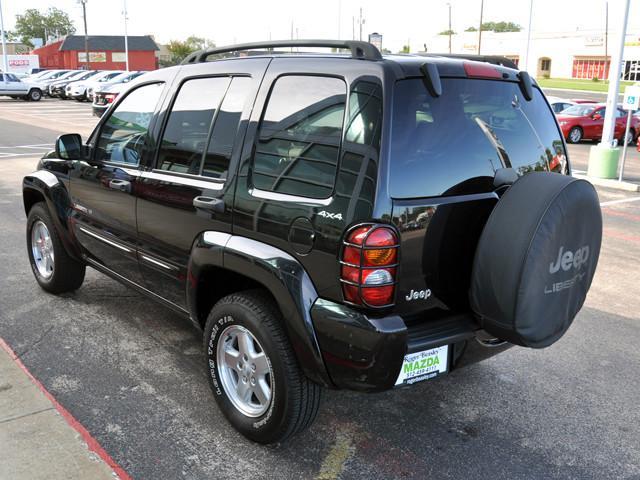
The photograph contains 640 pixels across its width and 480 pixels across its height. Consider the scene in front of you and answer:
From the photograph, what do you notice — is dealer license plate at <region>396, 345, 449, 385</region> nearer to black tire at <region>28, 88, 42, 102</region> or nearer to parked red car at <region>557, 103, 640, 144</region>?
parked red car at <region>557, 103, 640, 144</region>

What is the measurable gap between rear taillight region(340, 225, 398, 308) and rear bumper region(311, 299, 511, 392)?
3.5 inches

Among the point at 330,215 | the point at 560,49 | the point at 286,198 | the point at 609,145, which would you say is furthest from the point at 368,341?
the point at 560,49

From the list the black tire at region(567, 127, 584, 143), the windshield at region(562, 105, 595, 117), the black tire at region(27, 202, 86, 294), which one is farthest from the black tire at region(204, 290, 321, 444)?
the windshield at region(562, 105, 595, 117)

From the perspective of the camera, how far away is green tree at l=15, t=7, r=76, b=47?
126 m

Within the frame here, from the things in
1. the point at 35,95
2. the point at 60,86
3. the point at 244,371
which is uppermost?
the point at 60,86

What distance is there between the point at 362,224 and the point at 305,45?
1181mm

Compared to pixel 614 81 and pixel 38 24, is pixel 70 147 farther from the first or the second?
pixel 38 24

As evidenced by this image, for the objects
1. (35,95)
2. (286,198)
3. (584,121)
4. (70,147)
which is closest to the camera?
(286,198)

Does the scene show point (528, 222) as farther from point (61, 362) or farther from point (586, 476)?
point (61, 362)

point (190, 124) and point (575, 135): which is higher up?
A: point (190, 124)

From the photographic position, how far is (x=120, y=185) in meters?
4.04

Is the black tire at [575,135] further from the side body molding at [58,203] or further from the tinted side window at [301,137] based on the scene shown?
the tinted side window at [301,137]

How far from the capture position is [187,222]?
3.48m

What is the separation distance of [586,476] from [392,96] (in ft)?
6.61
